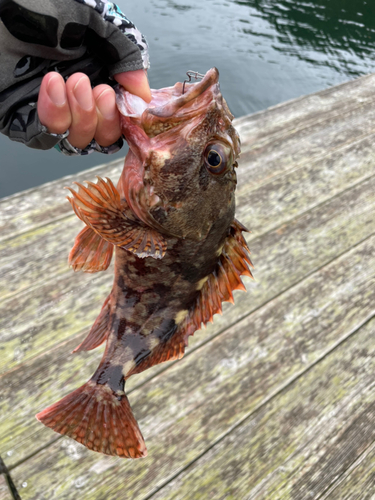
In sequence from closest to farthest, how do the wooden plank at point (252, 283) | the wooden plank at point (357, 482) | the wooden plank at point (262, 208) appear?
the wooden plank at point (357, 482), the wooden plank at point (252, 283), the wooden plank at point (262, 208)

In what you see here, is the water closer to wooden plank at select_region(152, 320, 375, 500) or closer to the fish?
wooden plank at select_region(152, 320, 375, 500)

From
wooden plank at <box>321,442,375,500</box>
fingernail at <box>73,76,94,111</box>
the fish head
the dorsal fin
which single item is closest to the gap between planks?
wooden plank at <box>321,442,375,500</box>

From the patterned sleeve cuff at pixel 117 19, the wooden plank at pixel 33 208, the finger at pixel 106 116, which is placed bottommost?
the wooden plank at pixel 33 208

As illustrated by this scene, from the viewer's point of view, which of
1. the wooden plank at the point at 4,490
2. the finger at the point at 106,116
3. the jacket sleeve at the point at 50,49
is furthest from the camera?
the wooden plank at the point at 4,490

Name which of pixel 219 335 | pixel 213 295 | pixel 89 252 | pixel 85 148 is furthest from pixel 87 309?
pixel 85 148

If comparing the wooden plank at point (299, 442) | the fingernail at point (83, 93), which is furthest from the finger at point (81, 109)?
the wooden plank at point (299, 442)

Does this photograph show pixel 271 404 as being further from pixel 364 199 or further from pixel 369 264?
pixel 364 199

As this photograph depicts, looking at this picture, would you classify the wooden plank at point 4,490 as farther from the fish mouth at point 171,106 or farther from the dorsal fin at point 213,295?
the fish mouth at point 171,106

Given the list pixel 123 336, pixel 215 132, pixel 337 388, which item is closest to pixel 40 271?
pixel 123 336
